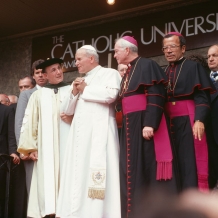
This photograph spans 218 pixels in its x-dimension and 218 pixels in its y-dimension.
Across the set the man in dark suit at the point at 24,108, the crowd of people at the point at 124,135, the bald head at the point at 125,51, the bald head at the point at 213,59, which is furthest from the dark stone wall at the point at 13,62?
the bald head at the point at 213,59

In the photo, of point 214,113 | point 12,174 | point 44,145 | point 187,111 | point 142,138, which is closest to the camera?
point 142,138

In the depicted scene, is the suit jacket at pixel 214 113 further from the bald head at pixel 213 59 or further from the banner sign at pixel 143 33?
the banner sign at pixel 143 33

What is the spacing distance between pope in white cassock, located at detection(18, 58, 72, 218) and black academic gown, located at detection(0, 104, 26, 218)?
619mm

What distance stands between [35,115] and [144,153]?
164cm

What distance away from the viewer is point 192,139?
487 centimetres

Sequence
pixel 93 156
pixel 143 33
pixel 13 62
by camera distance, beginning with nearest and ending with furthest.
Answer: pixel 93 156
pixel 143 33
pixel 13 62

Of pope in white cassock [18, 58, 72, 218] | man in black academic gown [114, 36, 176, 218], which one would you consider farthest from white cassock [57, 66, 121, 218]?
pope in white cassock [18, 58, 72, 218]

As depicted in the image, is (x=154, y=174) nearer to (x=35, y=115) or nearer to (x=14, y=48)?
(x=35, y=115)

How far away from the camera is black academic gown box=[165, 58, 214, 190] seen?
15.7 ft

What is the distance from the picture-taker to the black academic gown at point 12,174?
6.38 meters

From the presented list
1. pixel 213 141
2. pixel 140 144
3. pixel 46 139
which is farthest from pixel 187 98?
pixel 46 139

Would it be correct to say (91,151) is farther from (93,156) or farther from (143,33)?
(143,33)

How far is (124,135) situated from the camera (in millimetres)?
5004

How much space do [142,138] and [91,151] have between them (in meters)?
0.61
